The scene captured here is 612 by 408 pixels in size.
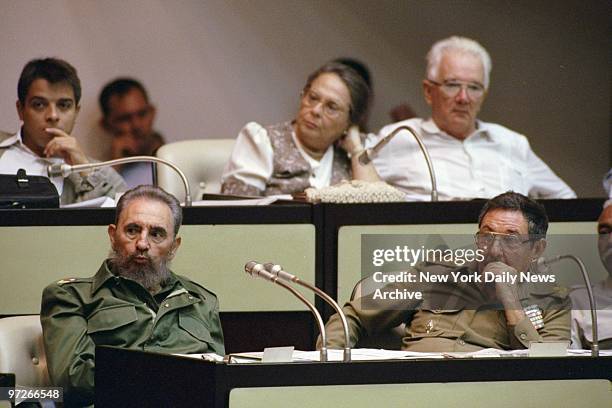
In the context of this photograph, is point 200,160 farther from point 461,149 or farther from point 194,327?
point 194,327

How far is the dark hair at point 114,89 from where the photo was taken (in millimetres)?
7461

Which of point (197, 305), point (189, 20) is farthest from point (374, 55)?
point (197, 305)

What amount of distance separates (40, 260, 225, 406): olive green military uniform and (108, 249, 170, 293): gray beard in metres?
0.03

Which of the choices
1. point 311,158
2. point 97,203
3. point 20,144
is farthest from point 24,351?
point 311,158

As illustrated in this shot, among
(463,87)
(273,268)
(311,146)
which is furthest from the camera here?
(463,87)

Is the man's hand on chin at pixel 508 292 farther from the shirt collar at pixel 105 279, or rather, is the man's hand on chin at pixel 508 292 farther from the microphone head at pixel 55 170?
the microphone head at pixel 55 170

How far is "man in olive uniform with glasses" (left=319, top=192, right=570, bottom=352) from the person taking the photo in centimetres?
358

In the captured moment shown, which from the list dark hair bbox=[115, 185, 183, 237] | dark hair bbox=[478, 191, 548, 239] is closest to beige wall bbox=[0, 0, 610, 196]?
dark hair bbox=[115, 185, 183, 237]

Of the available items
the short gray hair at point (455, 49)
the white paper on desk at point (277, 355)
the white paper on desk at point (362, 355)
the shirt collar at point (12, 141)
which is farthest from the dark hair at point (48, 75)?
the white paper on desk at point (277, 355)

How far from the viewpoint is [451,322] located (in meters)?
3.83

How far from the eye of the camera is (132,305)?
403 cm

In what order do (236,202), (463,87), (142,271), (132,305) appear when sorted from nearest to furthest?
(132,305) < (142,271) < (236,202) < (463,87)

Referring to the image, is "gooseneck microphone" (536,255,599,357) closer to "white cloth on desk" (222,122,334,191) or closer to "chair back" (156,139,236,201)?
"white cloth on desk" (222,122,334,191)

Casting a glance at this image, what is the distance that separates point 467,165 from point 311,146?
69 cm
